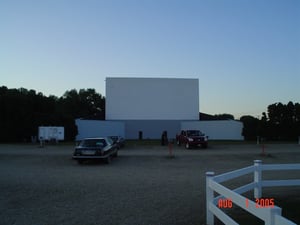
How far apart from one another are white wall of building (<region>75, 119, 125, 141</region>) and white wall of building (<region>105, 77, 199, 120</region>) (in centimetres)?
463

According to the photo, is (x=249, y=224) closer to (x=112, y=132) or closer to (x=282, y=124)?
(x=282, y=124)

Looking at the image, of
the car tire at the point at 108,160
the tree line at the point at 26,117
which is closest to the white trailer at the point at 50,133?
the tree line at the point at 26,117

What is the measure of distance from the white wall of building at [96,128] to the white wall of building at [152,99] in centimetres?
463

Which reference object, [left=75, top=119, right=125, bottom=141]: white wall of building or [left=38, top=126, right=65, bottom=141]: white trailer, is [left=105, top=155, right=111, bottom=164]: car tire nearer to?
[left=38, top=126, right=65, bottom=141]: white trailer

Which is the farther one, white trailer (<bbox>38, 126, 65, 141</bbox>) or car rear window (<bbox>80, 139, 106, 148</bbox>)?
white trailer (<bbox>38, 126, 65, 141</bbox>)

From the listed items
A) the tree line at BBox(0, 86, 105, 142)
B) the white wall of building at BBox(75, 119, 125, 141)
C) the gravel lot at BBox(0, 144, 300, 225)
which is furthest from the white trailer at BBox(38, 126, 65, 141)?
the gravel lot at BBox(0, 144, 300, 225)

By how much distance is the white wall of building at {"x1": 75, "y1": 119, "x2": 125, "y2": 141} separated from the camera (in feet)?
153

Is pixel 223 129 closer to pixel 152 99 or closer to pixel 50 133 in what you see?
pixel 152 99

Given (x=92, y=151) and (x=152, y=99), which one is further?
(x=152, y=99)

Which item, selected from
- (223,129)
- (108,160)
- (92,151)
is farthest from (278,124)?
(92,151)

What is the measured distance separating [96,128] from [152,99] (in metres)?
12.8

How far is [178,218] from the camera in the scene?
6613mm

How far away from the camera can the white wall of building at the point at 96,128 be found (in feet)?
153

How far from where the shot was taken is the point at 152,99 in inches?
2238
